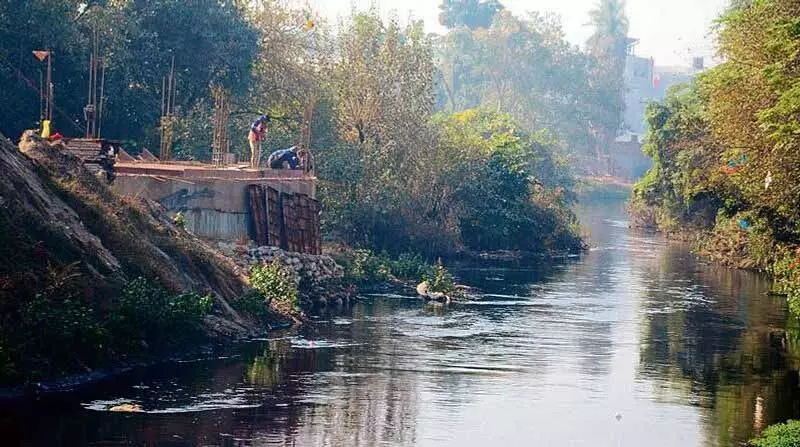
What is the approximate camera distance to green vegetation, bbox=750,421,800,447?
22547mm

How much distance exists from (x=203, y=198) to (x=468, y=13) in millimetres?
107924

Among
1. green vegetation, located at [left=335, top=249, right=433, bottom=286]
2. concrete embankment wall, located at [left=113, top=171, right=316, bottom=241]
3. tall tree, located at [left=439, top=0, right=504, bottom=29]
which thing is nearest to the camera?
concrete embankment wall, located at [left=113, top=171, right=316, bottom=241]

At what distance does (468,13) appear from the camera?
145375 mm

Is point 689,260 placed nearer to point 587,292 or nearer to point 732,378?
point 587,292

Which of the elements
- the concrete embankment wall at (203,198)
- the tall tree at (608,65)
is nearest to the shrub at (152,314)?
the concrete embankment wall at (203,198)

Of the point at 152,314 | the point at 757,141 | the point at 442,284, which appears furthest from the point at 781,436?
the point at 442,284

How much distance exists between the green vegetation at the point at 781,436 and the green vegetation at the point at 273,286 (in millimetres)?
15083

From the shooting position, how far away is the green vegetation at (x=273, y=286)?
3609 centimetres

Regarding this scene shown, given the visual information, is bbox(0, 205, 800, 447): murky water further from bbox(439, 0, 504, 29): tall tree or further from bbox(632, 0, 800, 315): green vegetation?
bbox(439, 0, 504, 29): tall tree

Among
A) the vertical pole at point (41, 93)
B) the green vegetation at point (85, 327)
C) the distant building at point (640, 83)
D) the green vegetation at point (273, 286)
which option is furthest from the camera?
the distant building at point (640, 83)

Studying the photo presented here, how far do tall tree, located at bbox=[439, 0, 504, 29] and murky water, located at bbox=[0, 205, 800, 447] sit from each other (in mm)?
102584

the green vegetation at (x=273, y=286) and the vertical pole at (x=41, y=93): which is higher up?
the vertical pole at (x=41, y=93)

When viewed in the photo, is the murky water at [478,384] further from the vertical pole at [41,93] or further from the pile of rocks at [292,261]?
the vertical pole at [41,93]

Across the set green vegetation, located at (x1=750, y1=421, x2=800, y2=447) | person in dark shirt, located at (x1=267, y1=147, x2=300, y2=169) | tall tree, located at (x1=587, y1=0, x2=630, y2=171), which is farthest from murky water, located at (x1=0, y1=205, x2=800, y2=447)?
tall tree, located at (x1=587, y1=0, x2=630, y2=171)
